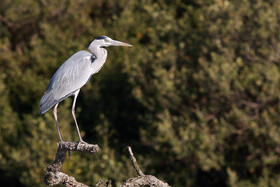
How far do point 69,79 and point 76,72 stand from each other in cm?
11

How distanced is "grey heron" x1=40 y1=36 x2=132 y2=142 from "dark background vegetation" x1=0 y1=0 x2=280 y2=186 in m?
3.25

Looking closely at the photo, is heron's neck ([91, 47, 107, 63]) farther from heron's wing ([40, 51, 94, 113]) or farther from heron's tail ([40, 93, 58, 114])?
heron's tail ([40, 93, 58, 114])

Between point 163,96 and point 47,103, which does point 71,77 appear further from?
point 163,96

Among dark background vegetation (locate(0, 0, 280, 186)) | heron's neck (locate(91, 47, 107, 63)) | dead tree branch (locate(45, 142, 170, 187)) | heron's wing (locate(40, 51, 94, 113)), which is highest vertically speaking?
heron's neck (locate(91, 47, 107, 63))

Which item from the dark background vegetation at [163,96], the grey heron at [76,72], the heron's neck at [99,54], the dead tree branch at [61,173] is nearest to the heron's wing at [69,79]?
the grey heron at [76,72]

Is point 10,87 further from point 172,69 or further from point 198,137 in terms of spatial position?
point 198,137

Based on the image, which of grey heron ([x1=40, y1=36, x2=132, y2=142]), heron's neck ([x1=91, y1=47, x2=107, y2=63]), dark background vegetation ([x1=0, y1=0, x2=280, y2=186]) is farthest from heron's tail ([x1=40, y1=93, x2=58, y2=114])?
dark background vegetation ([x1=0, y1=0, x2=280, y2=186])

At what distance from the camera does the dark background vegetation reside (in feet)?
27.4

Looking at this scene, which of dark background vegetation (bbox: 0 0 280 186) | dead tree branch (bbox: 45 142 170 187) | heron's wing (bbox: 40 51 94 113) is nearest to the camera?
dead tree branch (bbox: 45 142 170 187)

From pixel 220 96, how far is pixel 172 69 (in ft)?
3.42

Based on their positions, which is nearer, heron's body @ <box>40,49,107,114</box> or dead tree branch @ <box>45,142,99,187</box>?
dead tree branch @ <box>45,142,99,187</box>

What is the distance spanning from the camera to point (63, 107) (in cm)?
919

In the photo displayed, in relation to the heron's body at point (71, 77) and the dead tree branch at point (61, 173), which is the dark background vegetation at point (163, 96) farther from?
the dead tree branch at point (61, 173)

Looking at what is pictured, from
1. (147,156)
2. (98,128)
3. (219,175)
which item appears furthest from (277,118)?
(98,128)
